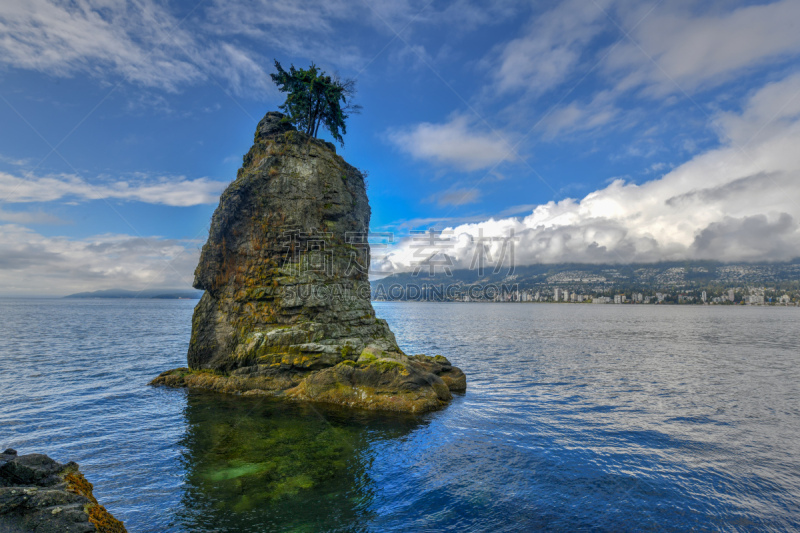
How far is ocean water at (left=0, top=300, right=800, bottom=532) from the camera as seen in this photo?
11.7m

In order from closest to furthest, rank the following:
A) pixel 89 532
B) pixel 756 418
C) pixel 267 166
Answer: pixel 89 532 < pixel 756 418 < pixel 267 166

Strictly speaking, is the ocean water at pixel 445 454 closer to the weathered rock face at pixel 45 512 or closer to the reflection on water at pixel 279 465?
the reflection on water at pixel 279 465

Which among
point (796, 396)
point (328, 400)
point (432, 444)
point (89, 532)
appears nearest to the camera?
point (89, 532)

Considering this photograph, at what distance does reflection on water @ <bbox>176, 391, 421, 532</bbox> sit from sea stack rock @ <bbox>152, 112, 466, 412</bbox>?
4120 millimetres

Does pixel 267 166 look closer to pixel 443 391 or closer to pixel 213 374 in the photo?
pixel 213 374

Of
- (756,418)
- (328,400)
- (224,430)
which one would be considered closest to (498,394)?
(328,400)

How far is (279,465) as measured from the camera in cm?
1499

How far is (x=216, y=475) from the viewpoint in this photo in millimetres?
14133

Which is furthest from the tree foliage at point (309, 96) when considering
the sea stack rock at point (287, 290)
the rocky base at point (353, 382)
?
the rocky base at point (353, 382)

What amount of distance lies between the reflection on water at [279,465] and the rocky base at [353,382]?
1483 mm

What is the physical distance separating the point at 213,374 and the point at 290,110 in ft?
84.9

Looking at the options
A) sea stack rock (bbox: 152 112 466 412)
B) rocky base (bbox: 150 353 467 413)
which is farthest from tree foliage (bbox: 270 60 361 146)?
rocky base (bbox: 150 353 467 413)

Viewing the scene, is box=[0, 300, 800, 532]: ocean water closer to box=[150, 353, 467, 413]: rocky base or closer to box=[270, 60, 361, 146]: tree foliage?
box=[150, 353, 467, 413]: rocky base

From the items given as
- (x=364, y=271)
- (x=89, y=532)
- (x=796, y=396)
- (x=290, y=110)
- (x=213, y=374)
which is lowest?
(x=796, y=396)
